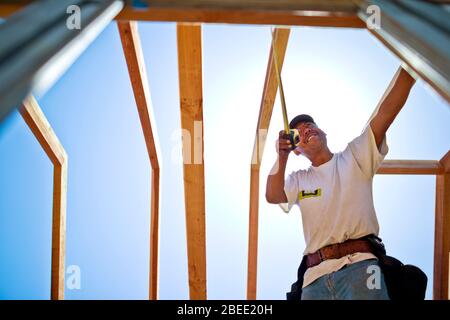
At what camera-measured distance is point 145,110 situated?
3.70 m

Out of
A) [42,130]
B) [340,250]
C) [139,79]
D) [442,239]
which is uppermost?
[139,79]

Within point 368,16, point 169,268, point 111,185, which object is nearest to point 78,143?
point 111,185

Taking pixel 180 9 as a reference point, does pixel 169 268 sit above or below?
below

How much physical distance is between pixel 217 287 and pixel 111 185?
67.0 inches

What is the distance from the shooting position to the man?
2.32 meters

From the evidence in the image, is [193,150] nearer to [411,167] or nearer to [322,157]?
[322,157]

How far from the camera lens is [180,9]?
5.85 feet

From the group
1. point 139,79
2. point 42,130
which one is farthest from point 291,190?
point 42,130

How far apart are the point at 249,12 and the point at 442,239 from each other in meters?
3.15

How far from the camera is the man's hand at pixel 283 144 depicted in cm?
267

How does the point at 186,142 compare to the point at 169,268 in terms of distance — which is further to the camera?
the point at 169,268

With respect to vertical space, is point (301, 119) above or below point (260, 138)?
below

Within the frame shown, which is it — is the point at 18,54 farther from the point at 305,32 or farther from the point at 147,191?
the point at 147,191

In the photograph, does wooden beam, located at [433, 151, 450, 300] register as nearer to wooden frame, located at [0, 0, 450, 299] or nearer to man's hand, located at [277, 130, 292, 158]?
wooden frame, located at [0, 0, 450, 299]
